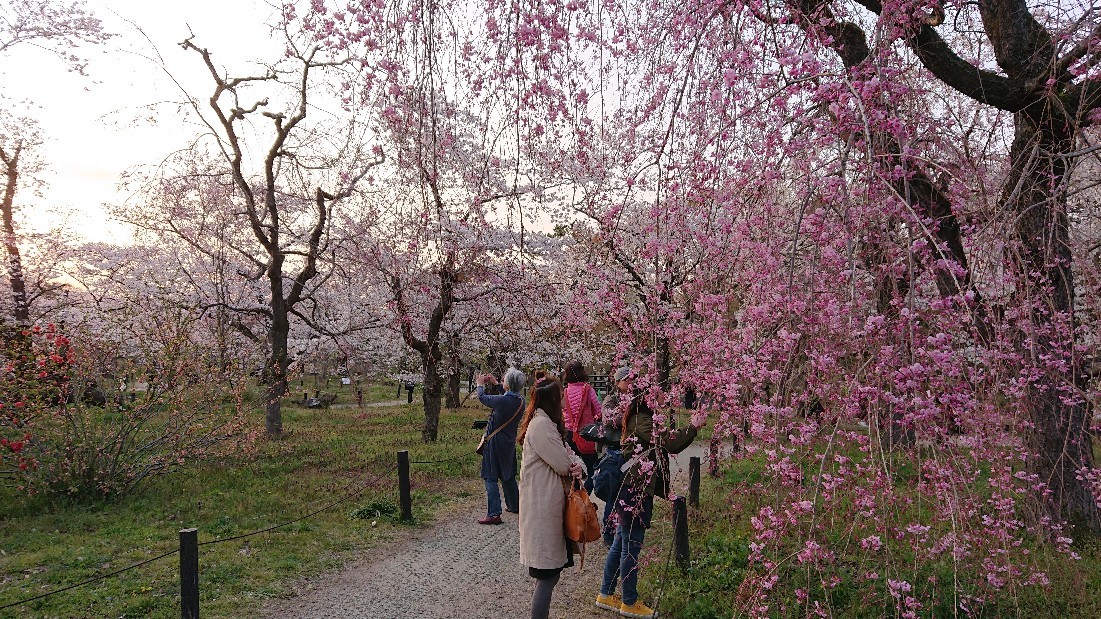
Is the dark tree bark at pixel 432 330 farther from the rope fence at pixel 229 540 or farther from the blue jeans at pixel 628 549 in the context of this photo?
the blue jeans at pixel 628 549

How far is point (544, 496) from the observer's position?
3975 mm

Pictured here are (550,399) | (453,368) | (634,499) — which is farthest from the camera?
(453,368)

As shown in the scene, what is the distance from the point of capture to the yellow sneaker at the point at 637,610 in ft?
15.7

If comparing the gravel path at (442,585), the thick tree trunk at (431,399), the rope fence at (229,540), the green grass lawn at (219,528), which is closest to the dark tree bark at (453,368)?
the thick tree trunk at (431,399)

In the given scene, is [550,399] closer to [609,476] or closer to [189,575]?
[609,476]

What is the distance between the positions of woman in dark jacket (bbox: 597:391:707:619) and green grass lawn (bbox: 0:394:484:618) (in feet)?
8.85

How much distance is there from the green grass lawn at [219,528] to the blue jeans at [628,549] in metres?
2.69

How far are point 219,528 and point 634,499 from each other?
16.2 ft

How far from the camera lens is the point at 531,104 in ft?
9.82

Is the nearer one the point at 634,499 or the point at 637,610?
the point at 634,499

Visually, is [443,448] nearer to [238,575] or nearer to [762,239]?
[238,575]

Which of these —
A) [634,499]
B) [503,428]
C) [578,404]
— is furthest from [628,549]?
[503,428]

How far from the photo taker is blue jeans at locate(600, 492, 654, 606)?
4.58 metres

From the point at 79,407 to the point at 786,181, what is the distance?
8318mm
